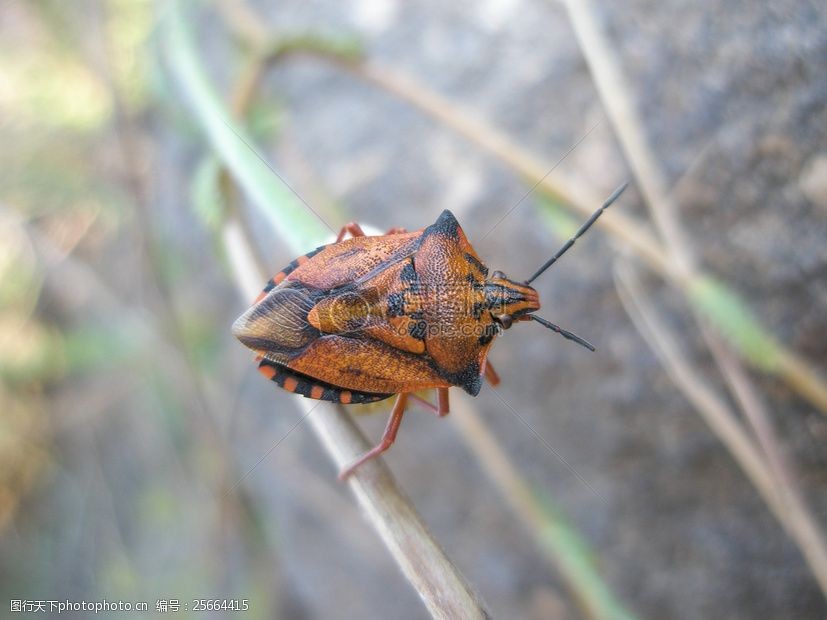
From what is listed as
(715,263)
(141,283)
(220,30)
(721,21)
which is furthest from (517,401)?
(220,30)

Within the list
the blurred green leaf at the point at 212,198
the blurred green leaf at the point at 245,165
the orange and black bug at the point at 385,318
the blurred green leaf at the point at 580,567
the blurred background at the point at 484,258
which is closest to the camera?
the blurred green leaf at the point at 245,165

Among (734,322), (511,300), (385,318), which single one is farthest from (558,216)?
(385,318)

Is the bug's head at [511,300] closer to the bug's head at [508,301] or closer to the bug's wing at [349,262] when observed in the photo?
the bug's head at [508,301]

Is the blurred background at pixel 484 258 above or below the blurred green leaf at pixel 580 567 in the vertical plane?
above

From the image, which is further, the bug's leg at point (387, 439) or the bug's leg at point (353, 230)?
the bug's leg at point (353, 230)

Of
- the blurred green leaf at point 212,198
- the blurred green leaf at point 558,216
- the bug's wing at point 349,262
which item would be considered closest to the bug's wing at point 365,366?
the bug's wing at point 349,262

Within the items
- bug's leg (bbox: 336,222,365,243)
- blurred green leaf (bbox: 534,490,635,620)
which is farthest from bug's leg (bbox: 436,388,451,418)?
blurred green leaf (bbox: 534,490,635,620)

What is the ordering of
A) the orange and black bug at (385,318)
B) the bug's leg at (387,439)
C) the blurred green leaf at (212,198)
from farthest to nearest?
the blurred green leaf at (212,198), the orange and black bug at (385,318), the bug's leg at (387,439)
